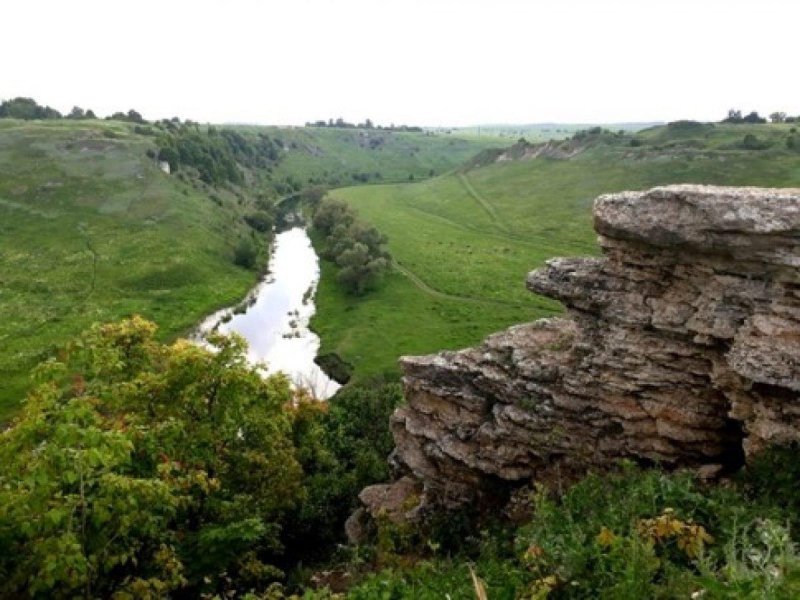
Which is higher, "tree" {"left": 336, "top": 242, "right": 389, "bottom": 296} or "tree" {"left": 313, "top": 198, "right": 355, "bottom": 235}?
"tree" {"left": 313, "top": 198, "right": 355, "bottom": 235}

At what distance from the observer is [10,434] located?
13.9 meters

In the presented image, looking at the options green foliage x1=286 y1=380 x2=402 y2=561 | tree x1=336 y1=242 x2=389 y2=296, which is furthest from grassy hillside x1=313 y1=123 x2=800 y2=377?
green foliage x1=286 y1=380 x2=402 y2=561

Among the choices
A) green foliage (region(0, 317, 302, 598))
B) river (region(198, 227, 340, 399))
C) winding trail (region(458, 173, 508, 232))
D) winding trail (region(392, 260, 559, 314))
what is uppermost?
green foliage (region(0, 317, 302, 598))

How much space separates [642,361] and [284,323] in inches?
2730

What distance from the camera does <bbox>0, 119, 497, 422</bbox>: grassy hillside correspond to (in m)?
78.1

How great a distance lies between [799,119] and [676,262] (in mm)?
189620

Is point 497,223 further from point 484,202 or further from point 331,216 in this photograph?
point 331,216

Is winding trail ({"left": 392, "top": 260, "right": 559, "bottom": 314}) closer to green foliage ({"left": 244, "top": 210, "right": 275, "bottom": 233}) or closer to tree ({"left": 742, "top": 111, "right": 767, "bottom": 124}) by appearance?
green foliage ({"left": 244, "top": 210, "right": 275, "bottom": 233})

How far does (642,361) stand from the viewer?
2066 centimetres

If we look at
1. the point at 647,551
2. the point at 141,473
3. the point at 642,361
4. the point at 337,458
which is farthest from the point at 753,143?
the point at 141,473

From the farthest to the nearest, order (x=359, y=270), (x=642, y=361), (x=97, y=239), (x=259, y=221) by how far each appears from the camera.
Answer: (x=259, y=221), (x=97, y=239), (x=359, y=270), (x=642, y=361)

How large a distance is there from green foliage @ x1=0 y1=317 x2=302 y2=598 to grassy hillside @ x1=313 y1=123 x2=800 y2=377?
4196cm

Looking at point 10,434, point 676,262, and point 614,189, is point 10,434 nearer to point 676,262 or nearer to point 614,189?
point 676,262

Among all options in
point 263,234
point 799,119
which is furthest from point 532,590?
point 799,119
